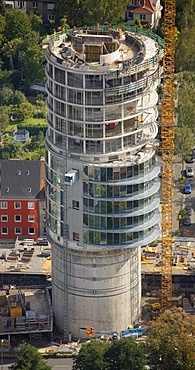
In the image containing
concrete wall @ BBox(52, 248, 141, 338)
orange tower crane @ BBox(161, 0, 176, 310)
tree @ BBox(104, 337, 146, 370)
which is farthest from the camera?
orange tower crane @ BBox(161, 0, 176, 310)

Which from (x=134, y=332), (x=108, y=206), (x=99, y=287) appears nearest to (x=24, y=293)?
(x=99, y=287)

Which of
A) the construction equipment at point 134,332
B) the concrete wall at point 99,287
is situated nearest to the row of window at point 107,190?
the concrete wall at point 99,287

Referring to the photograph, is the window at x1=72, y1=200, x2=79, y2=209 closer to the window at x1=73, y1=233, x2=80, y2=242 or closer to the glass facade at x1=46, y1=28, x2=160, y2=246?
the glass facade at x1=46, y1=28, x2=160, y2=246

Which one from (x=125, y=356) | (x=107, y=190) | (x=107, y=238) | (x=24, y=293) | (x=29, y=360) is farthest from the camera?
(x=24, y=293)

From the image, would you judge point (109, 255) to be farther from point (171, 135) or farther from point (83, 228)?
point (171, 135)

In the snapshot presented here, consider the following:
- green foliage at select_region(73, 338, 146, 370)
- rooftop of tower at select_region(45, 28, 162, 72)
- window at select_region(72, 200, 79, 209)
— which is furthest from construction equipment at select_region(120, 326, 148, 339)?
rooftop of tower at select_region(45, 28, 162, 72)

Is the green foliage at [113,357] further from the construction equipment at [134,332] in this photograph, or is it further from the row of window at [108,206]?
the row of window at [108,206]

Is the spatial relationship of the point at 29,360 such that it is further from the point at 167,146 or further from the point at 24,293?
the point at 167,146
